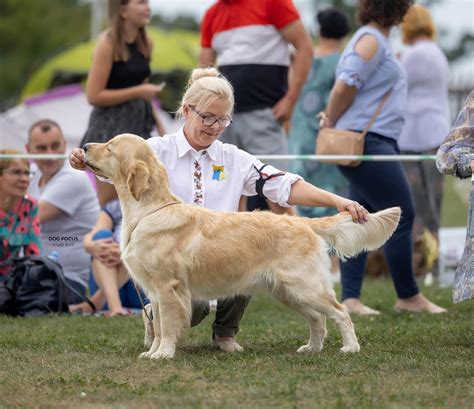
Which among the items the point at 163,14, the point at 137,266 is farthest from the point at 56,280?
the point at 163,14

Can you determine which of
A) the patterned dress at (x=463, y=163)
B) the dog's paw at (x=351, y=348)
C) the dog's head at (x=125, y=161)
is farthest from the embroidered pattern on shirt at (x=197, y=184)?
the patterned dress at (x=463, y=163)

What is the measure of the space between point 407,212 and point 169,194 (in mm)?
2162

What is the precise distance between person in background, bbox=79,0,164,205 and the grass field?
1.50 meters

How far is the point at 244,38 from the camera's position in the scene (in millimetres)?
7250

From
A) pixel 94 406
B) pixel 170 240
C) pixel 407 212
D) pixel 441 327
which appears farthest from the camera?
pixel 407 212

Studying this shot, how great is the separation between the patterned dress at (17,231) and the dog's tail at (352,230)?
260 centimetres

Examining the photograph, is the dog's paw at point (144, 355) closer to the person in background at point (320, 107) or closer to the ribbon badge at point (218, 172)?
the ribbon badge at point (218, 172)

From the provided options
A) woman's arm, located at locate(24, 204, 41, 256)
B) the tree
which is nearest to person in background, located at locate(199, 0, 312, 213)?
woman's arm, located at locate(24, 204, 41, 256)

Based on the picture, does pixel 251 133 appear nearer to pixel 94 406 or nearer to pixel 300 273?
pixel 300 273

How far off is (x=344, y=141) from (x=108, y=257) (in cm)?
167

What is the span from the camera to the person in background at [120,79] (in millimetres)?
7141

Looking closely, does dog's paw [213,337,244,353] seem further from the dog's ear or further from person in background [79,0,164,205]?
person in background [79,0,164,205]

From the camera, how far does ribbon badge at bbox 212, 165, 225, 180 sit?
5.19 meters

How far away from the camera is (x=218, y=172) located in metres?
5.20
